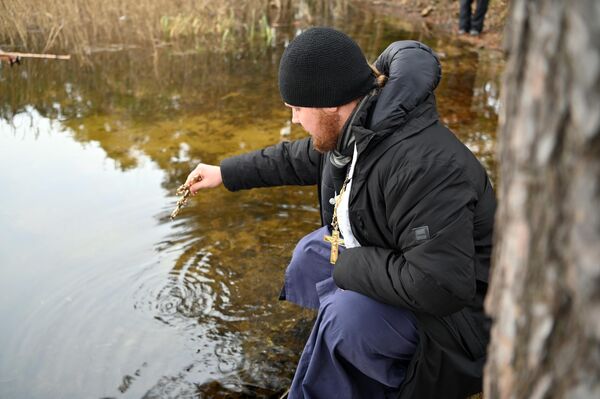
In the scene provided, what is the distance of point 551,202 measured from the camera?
2.75 ft

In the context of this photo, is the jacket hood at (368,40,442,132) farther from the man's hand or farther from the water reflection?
the water reflection

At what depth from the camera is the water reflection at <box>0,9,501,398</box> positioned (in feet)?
9.08

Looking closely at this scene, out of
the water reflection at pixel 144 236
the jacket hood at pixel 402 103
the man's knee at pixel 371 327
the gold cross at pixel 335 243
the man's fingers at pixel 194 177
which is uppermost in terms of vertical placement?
the jacket hood at pixel 402 103

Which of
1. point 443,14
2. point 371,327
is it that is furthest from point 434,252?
point 443,14

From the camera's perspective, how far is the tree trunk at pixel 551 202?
0.76m

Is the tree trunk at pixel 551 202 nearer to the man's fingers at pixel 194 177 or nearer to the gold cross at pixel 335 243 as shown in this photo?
the gold cross at pixel 335 243

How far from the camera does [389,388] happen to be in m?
2.21

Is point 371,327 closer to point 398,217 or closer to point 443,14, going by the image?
point 398,217

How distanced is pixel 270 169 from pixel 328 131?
0.59 m

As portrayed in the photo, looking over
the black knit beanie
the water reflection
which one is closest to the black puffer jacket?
the black knit beanie

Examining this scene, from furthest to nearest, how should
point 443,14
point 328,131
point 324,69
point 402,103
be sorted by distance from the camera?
1. point 443,14
2. point 328,131
3. point 324,69
4. point 402,103

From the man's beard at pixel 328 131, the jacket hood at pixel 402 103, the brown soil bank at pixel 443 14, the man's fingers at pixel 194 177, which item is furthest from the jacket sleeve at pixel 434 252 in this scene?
the brown soil bank at pixel 443 14

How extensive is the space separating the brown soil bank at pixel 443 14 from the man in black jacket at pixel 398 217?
6839 mm

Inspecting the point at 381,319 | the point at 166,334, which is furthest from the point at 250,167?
the point at 381,319
